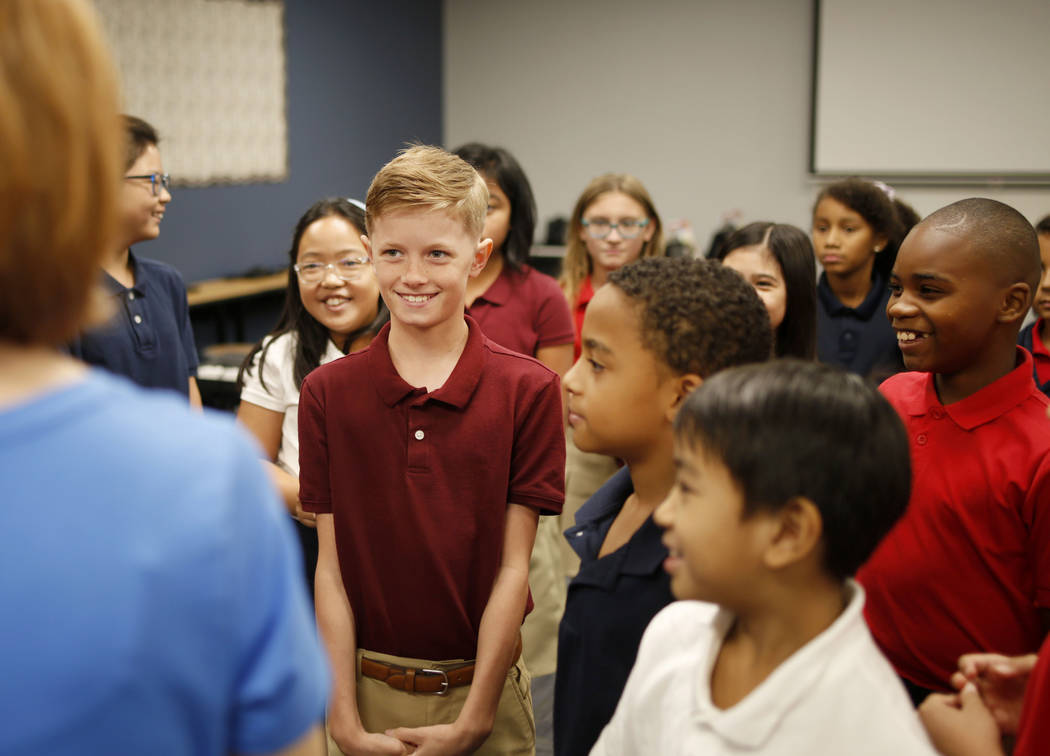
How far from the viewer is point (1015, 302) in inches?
53.9

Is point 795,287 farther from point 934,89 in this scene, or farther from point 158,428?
point 934,89

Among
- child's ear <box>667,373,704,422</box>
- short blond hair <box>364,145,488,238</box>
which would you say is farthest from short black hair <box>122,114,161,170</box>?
child's ear <box>667,373,704,422</box>

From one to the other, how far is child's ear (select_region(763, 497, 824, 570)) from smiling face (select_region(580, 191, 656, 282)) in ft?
7.53

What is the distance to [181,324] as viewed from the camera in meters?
2.57

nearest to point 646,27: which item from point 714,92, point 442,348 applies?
point 714,92

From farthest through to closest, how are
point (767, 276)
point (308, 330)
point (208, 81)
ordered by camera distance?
point (208, 81), point (767, 276), point (308, 330)

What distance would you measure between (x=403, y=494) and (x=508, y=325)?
118 centimetres

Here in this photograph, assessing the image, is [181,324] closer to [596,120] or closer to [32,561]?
[32,561]

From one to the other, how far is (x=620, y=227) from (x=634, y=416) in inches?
79.5

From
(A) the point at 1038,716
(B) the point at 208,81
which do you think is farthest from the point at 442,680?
(B) the point at 208,81

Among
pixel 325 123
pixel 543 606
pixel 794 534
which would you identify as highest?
pixel 325 123

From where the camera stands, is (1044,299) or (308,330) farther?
(1044,299)

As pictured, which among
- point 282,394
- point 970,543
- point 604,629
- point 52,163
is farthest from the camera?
point 282,394

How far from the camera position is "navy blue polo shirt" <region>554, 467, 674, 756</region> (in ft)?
3.60
